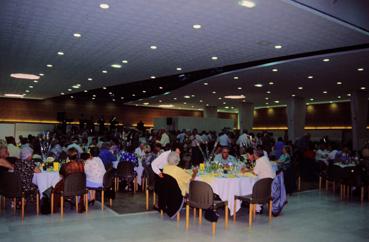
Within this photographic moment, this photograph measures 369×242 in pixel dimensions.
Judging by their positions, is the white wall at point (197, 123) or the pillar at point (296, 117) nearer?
the pillar at point (296, 117)

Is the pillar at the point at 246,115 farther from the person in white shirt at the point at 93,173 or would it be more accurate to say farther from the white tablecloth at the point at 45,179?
the white tablecloth at the point at 45,179

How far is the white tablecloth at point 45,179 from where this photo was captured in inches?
274

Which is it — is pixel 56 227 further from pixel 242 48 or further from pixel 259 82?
pixel 259 82

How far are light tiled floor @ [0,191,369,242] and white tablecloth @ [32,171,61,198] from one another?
1.90ft

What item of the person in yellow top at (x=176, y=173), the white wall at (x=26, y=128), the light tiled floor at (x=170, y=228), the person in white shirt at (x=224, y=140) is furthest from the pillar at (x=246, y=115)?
the person in yellow top at (x=176, y=173)

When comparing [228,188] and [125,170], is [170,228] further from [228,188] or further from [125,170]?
[125,170]

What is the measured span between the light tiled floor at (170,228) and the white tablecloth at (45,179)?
22.9 inches

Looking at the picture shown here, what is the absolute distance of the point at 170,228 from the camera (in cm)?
607

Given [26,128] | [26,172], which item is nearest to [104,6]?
[26,172]

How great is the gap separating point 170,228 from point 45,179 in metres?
2.71

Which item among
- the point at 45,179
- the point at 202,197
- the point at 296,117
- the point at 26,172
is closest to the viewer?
the point at 202,197

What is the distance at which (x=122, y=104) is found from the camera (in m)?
30.1

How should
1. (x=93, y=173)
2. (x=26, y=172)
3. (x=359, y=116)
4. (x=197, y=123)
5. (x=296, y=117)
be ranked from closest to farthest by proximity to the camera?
(x=26, y=172)
(x=93, y=173)
(x=359, y=116)
(x=296, y=117)
(x=197, y=123)

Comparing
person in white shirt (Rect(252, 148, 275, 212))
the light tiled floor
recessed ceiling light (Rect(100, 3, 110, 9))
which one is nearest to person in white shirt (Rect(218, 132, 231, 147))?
the light tiled floor
